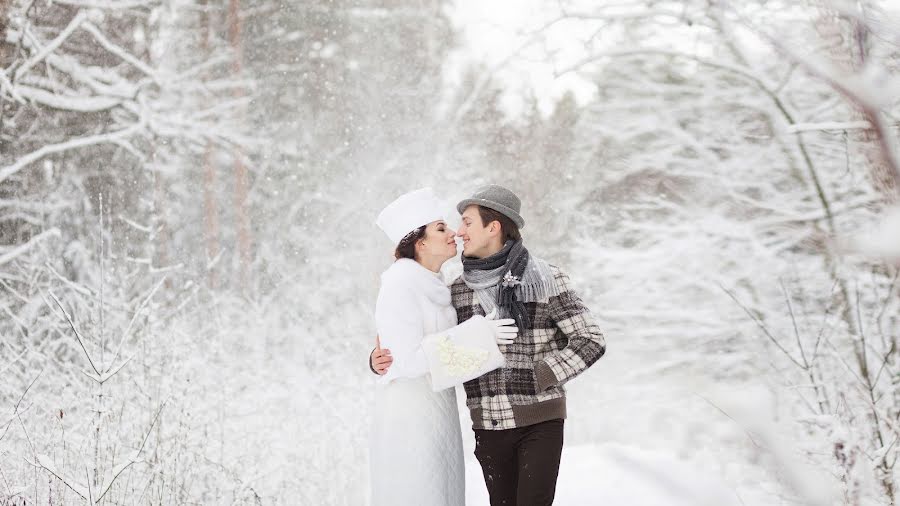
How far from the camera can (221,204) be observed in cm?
1644

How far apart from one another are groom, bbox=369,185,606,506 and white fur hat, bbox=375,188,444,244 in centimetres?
13

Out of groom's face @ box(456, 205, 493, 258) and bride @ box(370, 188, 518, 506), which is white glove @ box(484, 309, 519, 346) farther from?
groom's face @ box(456, 205, 493, 258)

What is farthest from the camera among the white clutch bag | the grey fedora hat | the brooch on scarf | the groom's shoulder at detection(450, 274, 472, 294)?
the groom's shoulder at detection(450, 274, 472, 294)

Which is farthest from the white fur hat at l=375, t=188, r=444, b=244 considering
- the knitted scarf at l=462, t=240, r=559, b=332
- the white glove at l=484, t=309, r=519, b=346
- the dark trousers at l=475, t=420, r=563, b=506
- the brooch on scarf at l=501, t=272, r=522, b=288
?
the dark trousers at l=475, t=420, r=563, b=506

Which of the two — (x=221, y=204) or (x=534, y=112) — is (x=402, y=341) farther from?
(x=534, y=112)

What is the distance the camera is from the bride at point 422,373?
2.74m

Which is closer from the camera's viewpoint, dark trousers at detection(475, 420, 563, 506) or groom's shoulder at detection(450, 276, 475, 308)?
dark trousers at detection(475, 420, 563, 506)

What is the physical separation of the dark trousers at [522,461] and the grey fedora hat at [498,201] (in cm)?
75

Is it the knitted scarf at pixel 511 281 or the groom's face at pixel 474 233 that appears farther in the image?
the groom's face at pixel 474 233

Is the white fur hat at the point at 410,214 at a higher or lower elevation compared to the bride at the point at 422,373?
higher

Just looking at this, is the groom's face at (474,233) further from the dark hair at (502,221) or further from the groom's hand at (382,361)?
the groom's hand at (382,361)

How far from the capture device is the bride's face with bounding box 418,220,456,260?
2.97m

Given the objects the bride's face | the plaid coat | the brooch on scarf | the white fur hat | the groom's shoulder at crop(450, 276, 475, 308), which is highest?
the white fur hat

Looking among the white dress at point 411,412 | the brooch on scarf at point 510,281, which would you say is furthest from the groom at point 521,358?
the white dress at point 411,412
